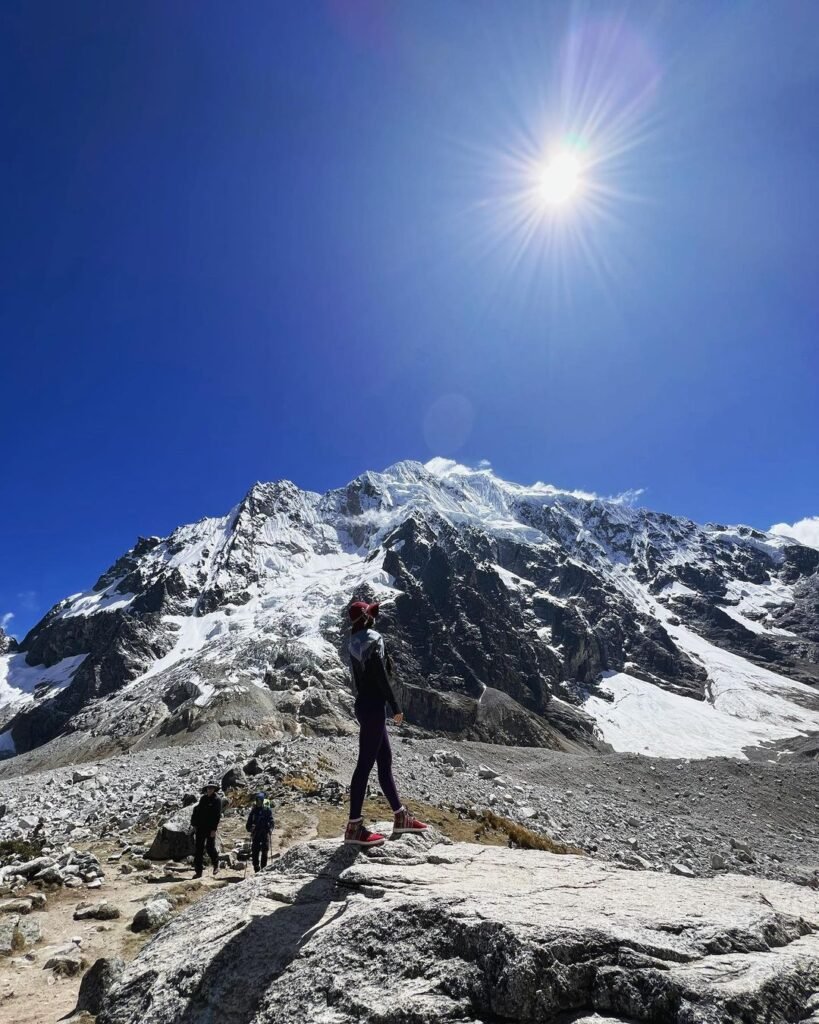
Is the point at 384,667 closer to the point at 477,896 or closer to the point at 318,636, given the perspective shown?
the point at 477,896

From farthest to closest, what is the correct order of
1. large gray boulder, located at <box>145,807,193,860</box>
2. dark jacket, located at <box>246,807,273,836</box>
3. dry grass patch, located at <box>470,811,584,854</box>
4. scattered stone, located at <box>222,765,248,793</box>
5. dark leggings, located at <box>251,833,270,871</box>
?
scattered stone, located at <box>222,765,248,793</box> → dry grass patch, located at <box>470,811,584,854</box> → large gray boulder, located at <box>145,807,193,860</box> → dark jacket, located at <box>246,807,273,836</box> → dark leggings, located at <box>251,833,270,871</box>

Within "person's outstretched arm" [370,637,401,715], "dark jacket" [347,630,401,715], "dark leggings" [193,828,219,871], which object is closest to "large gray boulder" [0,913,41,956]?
"dark leggings" [193,828,219,871]

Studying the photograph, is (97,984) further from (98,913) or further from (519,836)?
(519,836)

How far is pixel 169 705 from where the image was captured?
13275 centimetres

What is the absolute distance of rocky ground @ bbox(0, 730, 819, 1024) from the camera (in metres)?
8.41

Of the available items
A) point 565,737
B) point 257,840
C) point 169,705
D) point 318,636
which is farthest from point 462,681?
point 257,840

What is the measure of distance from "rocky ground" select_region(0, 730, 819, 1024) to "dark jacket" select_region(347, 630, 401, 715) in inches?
91.6

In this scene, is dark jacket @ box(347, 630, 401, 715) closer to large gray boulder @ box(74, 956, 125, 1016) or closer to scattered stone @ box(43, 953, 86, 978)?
large gray boulder @ box(74, 956, 125, 1016)

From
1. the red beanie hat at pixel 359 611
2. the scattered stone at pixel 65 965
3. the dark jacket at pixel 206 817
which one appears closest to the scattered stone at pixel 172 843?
the dark jacket at pixel 206 817

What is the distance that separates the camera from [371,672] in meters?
7.40

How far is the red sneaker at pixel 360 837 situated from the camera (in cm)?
671

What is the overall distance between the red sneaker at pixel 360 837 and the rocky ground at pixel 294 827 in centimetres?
103

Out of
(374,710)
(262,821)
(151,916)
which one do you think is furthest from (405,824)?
(262,821)

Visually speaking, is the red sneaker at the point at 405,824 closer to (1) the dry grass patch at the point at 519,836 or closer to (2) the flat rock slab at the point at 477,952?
(2) the flat rock slab at the point at 477,952
